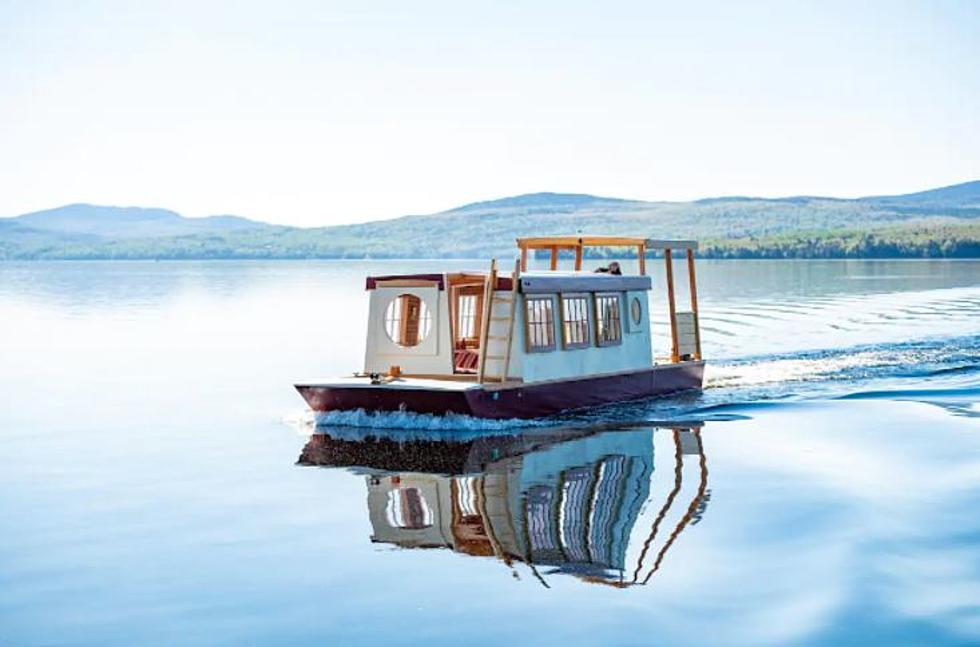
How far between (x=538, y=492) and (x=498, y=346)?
6654 mm

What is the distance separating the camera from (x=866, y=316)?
187 ft

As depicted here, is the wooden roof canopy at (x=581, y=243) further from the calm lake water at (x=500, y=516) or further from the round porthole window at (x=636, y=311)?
the calm lake water at (x=500, y=516)

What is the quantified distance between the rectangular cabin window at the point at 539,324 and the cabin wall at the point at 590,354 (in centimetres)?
11

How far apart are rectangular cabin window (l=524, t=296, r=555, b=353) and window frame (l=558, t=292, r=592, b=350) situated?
28 cm

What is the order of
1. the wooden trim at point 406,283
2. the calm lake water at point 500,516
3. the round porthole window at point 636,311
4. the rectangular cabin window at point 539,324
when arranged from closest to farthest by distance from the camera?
the calm lake water at point 500,516 → the rectangular cabin window at point 539,324 → the wooden trim at point 406,283 → the round porthole window at point 636,311

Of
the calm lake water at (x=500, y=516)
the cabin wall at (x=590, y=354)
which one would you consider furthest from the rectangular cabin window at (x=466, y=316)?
the calm lake water at (x=500, y=516)

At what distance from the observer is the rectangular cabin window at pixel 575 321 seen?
2680 centimetres

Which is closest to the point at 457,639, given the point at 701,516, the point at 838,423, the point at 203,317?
the point at 701,516

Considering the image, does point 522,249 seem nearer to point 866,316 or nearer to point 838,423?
point 838,423

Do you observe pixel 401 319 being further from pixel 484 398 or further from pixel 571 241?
pixel 571 241

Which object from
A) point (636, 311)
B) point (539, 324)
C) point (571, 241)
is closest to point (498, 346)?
point (539, 324)

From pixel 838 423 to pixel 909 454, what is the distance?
12.7ft

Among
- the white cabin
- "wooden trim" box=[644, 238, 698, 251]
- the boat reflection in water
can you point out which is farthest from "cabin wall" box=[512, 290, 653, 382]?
the boat reflection in water

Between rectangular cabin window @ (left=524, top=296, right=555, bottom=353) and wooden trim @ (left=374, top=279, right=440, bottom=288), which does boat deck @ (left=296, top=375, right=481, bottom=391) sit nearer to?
rectangular cabin window @ (left=524, top=296, right=555, bottom=353)
